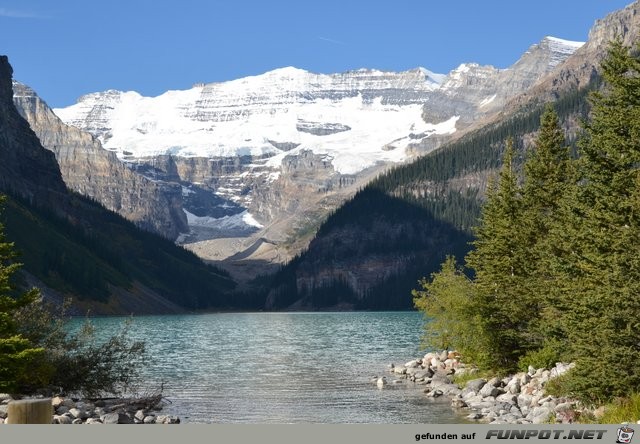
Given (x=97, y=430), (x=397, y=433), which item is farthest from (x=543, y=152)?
(x=97, y=430)

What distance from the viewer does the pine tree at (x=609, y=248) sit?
35.1 m

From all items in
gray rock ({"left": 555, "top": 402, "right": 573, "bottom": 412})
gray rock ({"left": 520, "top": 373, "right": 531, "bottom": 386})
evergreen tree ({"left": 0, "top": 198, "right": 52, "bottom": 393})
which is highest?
evergreen tree ({"left": 0, "top": 198, "right": 52, "bottom": 393})

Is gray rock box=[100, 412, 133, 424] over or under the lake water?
over

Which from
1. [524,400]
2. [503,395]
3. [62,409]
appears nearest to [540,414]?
[524,400]

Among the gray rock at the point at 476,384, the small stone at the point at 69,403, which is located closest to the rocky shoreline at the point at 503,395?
the gray rock at the point at 476,384

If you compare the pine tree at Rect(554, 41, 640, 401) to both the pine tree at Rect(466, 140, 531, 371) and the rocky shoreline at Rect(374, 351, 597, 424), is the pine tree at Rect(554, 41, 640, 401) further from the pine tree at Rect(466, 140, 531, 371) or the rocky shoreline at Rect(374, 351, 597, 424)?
the pine tree at Rect(466, 140, 531, 371)

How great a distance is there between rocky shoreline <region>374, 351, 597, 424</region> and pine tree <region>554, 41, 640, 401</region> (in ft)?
8.00

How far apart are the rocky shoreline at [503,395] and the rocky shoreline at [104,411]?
16035 mm

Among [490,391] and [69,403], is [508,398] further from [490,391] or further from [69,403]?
[69,403]

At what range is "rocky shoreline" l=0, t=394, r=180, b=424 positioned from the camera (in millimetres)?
38213

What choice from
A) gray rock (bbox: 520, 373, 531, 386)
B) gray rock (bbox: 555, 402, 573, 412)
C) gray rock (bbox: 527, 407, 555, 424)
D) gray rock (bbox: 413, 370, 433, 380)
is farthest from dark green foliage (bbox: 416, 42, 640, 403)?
gray rock (bbox: 413, 370, 433, 380)

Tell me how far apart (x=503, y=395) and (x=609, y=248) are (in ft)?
56.1

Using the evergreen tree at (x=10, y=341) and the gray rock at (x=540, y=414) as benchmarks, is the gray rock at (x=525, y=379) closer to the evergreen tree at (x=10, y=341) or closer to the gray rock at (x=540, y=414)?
the gray rock at (x=540, y=414)

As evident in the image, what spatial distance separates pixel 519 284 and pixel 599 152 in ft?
70.9
